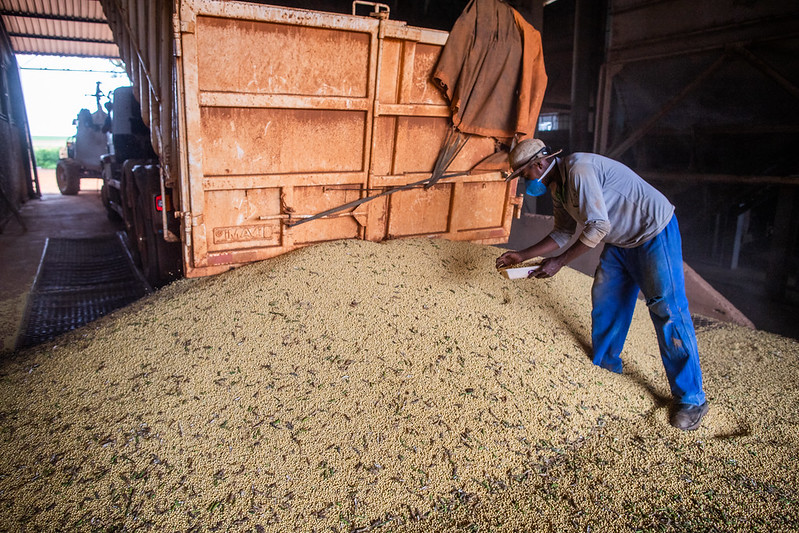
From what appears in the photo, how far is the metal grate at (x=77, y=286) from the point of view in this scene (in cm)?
413

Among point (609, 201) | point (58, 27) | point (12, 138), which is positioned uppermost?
point (58, 27)

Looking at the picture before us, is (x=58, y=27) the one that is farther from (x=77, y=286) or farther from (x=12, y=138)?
(x=77, y=286)

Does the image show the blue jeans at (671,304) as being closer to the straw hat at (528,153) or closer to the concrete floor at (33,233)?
the straw hat at (528,153)

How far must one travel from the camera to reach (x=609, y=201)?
9.32ft

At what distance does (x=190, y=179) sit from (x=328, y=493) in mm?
2140

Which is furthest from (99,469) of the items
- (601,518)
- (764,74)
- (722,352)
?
(764,74)

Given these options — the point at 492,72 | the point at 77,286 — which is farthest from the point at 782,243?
the point at 77,286

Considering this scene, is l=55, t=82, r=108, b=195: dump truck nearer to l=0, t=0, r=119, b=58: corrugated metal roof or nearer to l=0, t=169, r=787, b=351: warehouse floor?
l=0, t=169, r=787, b=351: warehouse floor

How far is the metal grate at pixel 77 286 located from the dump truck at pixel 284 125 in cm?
152

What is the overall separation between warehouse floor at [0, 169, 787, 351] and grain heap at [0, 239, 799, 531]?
117 centimetres

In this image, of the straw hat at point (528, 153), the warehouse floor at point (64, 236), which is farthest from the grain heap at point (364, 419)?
the warehouse floor at point (64, 236)

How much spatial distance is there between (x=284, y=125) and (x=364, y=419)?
81.5 inches

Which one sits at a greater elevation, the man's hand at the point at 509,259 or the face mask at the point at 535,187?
the face mask at the point at 535,187

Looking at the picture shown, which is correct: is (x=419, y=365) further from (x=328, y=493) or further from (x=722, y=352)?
(x=722, y=352)
